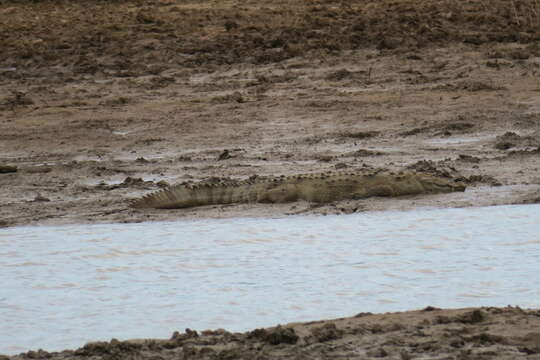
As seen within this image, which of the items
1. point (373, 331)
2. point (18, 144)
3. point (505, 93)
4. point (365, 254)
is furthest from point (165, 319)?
point (505, 93)

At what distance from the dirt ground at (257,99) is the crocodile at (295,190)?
81mm

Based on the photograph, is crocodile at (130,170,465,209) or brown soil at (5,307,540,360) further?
crocodile at (130,170,465,209)

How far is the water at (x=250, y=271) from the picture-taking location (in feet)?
17.0

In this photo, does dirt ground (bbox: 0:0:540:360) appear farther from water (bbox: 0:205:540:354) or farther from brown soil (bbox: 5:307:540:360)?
water (bbox: 0:205:540:354)

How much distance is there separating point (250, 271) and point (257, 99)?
21.9 feet


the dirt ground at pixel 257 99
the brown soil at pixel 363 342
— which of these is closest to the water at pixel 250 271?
the brown soil at pixel 363 342

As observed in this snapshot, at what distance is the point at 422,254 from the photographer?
6465mm

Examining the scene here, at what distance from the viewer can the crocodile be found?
8.20 meters

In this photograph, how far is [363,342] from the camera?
434cm

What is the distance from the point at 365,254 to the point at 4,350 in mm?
2460

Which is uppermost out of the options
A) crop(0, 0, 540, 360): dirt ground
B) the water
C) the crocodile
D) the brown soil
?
crop(0, 0, 540, 360): dirt ground

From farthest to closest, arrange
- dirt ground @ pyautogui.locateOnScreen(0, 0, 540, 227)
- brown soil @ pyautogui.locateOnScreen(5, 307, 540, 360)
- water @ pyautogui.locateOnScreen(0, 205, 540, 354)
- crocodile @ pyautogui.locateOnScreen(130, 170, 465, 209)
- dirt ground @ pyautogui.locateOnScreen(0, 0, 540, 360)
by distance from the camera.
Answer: dirt ground @ pyautogui.locateOnScreen(0, 0, 540, 227) → crocodile @ pyautogui.locateOnScreen(130, 170, 465, 209) → water @ pyautogui.locateOnScreen(0, 205, 540, 354) → dirt ground @ pyautogui.locateOnScreen(0, 0, 540, 360) → brown soil @ pyautogui.locateOnScreen(5, 307, 540, 360)

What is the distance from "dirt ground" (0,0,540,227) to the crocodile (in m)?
0.08

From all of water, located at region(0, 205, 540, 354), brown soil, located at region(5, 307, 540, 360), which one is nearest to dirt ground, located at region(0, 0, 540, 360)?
brown soil, located at region(5, 307, 540, 360)
